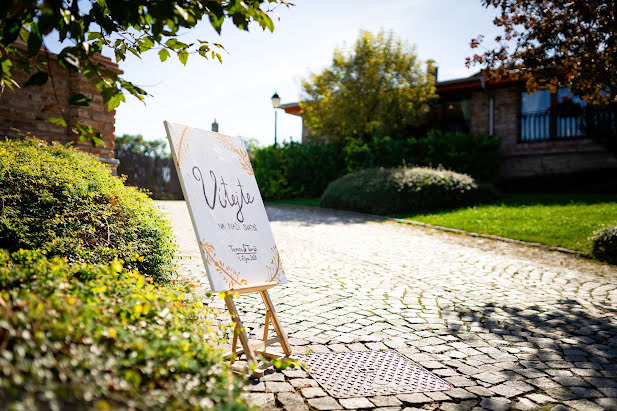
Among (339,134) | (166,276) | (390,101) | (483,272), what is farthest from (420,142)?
(166,276)

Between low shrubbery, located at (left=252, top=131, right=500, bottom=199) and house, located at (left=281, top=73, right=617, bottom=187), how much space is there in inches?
55.5

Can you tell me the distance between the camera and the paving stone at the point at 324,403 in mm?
2768

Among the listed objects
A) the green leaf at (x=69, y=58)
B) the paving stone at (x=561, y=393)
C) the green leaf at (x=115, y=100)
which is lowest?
the paving stone at (x=561, y=393)

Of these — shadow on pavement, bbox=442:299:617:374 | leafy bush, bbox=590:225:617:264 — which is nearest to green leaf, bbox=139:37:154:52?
shadow on pavement, bbox=442:299:617:374

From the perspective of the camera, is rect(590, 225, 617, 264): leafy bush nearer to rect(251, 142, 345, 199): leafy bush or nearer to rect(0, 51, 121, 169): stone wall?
rect(0, 51, 121, 169): stone wall

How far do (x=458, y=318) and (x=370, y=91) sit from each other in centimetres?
1494

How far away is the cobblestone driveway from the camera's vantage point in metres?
3.02

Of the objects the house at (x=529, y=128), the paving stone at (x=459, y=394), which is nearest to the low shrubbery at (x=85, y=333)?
the paving stone at (x=459, y=394)

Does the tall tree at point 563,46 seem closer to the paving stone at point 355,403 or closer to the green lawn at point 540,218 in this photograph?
the green lawn at point 540,218

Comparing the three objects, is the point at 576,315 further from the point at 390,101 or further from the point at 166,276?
the point at 390,101

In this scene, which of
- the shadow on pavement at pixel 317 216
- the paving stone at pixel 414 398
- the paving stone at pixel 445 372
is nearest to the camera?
the paving stone at pixel 414 398

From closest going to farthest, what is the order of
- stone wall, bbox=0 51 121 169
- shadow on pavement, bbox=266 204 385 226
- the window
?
stone wall, bbox=0 51 121 169 < shadow on pavement, bbox=266 204 385 226 < the window

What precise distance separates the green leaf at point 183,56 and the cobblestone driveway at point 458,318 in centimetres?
225

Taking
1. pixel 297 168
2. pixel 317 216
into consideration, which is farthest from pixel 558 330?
pixel 297 168
